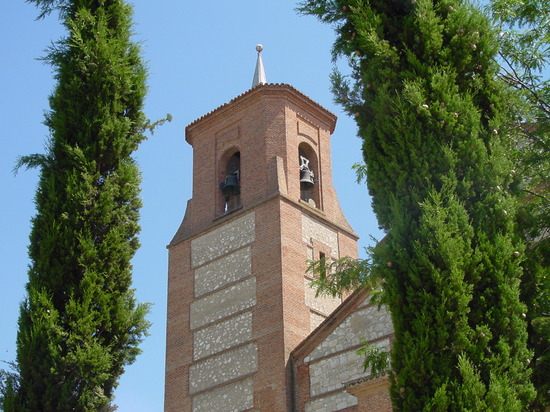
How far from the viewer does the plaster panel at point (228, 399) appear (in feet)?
56.0

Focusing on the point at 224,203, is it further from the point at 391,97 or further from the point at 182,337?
the point at 391,97

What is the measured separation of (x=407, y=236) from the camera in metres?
8.06

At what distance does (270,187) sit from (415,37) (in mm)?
10528

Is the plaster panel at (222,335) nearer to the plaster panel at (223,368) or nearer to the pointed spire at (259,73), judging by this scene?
the plaster panel at (223,368)

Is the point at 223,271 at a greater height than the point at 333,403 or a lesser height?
greater

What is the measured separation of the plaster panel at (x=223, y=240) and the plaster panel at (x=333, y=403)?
4.30 metres

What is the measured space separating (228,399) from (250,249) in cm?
340

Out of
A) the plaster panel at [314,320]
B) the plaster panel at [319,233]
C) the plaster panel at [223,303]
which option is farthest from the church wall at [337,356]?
the plaster panel at [319,233]

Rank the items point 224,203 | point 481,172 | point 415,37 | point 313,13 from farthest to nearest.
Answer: point 224,203, point 313,13, point 415,37, point 481,172

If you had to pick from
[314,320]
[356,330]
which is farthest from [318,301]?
[356,330]

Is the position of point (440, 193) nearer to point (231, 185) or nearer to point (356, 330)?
point (356, 330)

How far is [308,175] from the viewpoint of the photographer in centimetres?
2028

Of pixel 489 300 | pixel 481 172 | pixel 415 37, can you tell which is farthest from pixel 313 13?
pixel 489 300

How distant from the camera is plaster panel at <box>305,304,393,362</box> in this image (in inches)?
616
